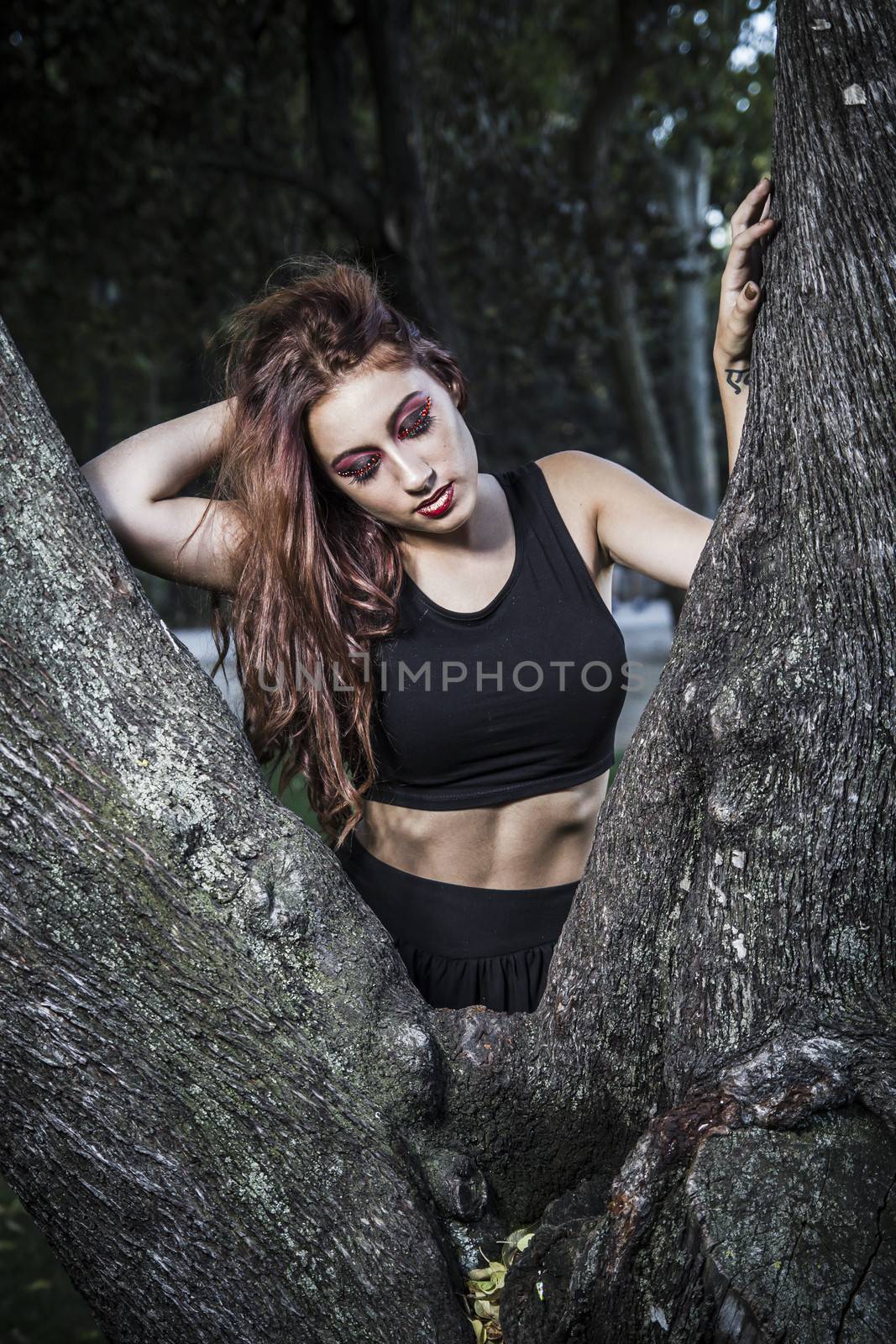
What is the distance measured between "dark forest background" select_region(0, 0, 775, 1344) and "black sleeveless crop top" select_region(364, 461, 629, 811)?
16.2 ft

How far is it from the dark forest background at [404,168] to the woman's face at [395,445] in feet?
15.8

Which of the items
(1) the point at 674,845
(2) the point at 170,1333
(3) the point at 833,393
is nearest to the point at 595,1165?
(1) the point at 674,845

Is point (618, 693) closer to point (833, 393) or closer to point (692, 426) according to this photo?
point (833, 393)

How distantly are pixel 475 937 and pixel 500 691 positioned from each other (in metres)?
0.59

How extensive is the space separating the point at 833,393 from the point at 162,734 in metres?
1.13

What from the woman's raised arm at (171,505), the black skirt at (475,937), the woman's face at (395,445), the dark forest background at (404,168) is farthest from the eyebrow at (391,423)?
the dark forest background at (404,168)

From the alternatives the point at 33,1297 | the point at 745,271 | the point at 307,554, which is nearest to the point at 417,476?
the point at 307,554

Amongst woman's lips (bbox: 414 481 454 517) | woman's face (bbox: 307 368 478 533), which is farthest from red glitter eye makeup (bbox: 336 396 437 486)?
woman's lips (bbox: 414 481 454 517)

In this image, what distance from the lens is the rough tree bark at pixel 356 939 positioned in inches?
65.7

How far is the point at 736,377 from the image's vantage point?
2160 mm

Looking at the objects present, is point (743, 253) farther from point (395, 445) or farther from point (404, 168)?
point (404, 168)

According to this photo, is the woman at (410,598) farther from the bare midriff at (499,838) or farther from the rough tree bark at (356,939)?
the rough tree bark at (356,939)

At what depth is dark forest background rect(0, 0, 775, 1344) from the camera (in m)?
7.99

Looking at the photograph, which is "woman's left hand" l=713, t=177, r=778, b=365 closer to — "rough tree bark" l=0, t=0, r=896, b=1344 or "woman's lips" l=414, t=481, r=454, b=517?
"rough tree bark" l=0, t=0, r=896, b=1344
